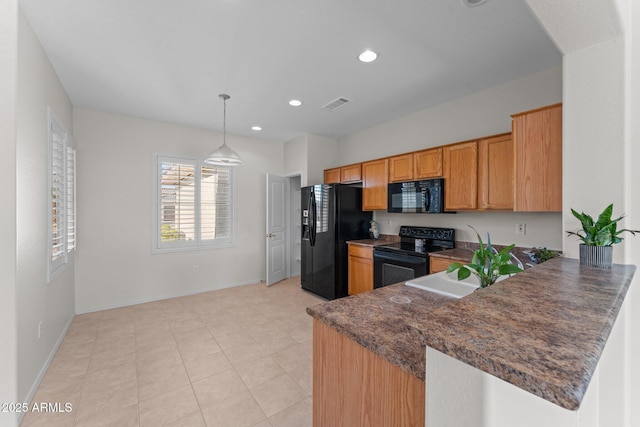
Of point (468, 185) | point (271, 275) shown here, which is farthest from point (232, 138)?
point (468, 185)

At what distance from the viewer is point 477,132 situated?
→ 3.17m

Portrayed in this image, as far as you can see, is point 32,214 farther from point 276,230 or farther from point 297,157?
point 297,157

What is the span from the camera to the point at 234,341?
112 inches

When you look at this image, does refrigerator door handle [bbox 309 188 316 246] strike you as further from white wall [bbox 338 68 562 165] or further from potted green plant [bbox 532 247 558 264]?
potted green plant [bbox 532 247 558 264]

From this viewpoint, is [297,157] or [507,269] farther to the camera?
[297,157]

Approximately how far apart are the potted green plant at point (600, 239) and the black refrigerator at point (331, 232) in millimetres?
2790

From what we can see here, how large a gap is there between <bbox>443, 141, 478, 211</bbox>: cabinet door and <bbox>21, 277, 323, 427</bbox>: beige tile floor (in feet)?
7.27

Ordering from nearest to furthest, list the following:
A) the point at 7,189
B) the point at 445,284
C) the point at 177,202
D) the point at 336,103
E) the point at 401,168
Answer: the point at 7,189, the point at 445,284, the point at 336,103, the point at 401,168, the point at 177,202

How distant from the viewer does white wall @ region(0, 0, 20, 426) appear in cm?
53

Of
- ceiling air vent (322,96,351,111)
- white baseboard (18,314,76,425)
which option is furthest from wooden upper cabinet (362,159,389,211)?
white baseboard (18,314,76,425)

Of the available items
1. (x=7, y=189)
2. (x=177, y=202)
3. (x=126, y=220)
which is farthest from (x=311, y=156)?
(x=7, y=189)

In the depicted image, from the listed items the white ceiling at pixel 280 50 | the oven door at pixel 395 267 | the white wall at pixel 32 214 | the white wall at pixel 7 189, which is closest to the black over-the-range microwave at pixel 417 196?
the oven door at pixel 395 267

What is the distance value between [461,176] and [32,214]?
3897 mm

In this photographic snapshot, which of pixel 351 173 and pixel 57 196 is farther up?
pixel 351 173
